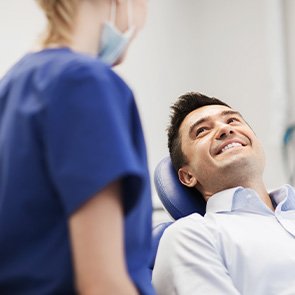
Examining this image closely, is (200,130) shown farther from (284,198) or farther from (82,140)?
(82,140)

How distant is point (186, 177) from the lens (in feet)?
5.99

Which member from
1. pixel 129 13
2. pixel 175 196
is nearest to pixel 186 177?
pixel 175 196

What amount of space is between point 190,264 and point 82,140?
0.80 m

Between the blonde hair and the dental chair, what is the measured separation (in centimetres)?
102

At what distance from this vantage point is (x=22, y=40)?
7.47ft

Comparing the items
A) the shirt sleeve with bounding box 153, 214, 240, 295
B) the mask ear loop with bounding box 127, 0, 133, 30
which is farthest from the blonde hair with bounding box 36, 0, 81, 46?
the shirt sleeve with bounding box 153, 214, 240, 295

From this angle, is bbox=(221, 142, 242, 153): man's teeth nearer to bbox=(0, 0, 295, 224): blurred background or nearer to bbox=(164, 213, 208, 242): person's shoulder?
bbox=(164, 213, 208, 242): person's shoulder

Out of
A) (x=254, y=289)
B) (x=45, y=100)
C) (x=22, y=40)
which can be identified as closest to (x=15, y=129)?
(x=45, y=100)

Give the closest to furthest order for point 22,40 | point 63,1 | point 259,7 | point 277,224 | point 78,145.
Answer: point 78,145
point 63,1
point 277,224
point 22,40
point 259,7

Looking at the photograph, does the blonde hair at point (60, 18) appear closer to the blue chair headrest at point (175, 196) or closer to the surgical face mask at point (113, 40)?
the surgical face mask at point (113, 40)

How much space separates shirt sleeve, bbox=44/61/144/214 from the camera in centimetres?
70

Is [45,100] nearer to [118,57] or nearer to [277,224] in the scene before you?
[118,57]

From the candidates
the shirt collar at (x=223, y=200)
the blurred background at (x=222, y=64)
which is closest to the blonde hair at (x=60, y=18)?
the shirt collar at (x=223, y=200)

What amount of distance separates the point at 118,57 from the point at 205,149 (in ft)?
2.93
